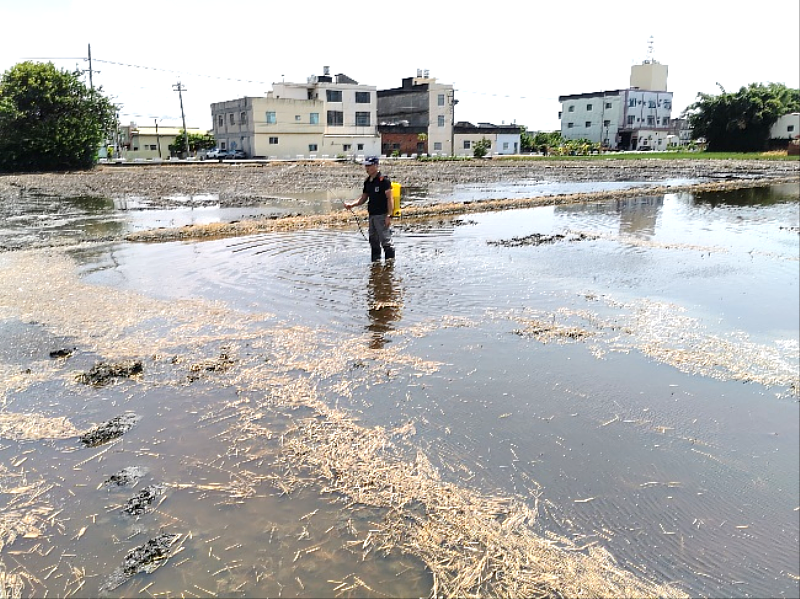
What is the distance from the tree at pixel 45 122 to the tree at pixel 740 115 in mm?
57555

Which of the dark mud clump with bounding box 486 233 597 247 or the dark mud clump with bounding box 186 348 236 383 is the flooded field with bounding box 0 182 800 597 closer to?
the dark mud clump with bounding box 186 348 236 383

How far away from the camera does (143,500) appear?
378cm

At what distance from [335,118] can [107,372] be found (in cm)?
6727

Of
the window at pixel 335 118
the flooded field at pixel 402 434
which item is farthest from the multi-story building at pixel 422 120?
the flooded field at pixel 402 434

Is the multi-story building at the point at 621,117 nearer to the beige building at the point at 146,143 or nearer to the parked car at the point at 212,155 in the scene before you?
the parked car at the point at 212,155

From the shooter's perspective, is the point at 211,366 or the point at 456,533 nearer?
the point at 456,533

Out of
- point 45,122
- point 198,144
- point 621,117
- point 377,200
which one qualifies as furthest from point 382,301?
point 621,117

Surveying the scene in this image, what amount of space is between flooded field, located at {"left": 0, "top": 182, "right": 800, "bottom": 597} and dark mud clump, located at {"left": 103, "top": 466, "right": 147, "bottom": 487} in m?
0.02

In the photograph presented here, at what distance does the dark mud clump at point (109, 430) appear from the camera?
14.8ft

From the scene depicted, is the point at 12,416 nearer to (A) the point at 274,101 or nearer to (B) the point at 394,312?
(B) the point at 394,312

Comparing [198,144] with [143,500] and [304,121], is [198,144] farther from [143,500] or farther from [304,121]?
[143,500]

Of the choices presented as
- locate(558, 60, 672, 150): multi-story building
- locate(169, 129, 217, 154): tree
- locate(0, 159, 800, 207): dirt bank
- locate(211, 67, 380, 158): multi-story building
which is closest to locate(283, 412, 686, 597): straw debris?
locate(0, 159, 800, 207): dirt bank

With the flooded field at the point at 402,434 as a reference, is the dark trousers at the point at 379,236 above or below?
above

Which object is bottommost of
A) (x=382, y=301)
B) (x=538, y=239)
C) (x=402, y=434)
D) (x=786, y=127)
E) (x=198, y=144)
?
(x=402, y=434)
